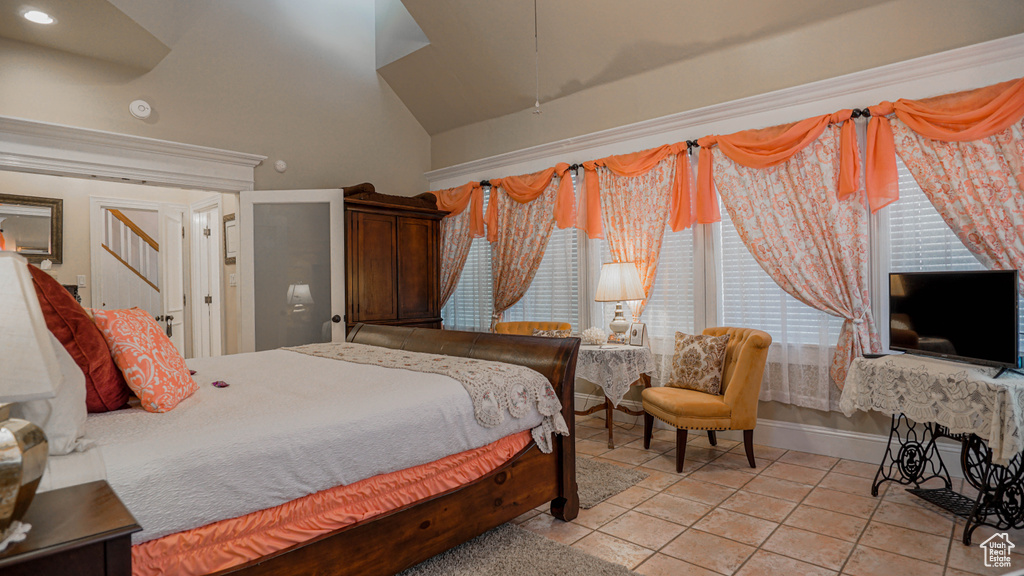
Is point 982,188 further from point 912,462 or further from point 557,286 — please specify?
point 557,286

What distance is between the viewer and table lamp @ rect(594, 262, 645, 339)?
12.9ft

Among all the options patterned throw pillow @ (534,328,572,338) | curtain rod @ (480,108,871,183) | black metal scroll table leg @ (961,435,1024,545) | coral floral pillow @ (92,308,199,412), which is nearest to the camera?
coral floral pillow @ (92,308,199,412)

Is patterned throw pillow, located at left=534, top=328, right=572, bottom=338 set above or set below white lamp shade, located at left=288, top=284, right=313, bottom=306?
below

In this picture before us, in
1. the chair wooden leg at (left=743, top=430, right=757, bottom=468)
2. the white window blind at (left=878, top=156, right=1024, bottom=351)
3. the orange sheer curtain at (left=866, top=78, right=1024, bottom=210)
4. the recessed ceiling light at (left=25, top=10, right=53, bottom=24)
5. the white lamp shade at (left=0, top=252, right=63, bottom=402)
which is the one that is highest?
the recessed ceiling light at (left=25, top=10, right=53, bottom=24)

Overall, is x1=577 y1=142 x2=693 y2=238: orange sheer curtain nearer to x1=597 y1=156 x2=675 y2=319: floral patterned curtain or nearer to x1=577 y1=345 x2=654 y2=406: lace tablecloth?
x1=597 y1=156 x2=675 y2=319: floral patterned curtain

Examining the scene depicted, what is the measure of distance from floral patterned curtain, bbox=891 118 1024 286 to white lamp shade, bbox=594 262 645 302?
1.80m

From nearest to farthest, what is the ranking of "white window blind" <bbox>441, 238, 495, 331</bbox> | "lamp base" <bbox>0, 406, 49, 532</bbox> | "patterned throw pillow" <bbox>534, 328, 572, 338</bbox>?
"lamp base" <bbox>0, 406, 49, 532</bbox>, "patterned throw pillow" <bbox>534, 328, 572, 338</bbox>, "white window blind" <bbox>441, 238, 495, 331</bbox>

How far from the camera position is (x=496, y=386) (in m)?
2.17

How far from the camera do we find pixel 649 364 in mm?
3828

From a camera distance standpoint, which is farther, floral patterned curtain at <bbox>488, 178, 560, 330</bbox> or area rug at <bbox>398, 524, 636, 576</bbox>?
floral patterned curtain at <bbox>488, 178, 560, 330</bbox>

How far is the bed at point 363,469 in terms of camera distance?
4.43 ft

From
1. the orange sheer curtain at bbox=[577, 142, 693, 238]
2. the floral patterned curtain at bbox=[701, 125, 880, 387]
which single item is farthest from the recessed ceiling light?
the floral patterned curtain at bbox=[701, 125, 880, 387]

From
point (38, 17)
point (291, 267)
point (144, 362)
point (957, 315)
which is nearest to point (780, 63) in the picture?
point (957, 315)

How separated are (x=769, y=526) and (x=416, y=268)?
3797 millimetres
